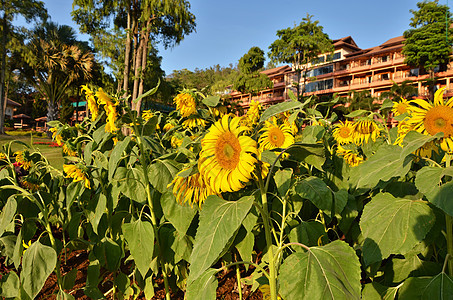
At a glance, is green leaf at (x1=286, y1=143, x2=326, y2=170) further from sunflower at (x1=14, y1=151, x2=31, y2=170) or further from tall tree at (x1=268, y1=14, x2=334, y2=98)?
tall tree at (x1=268, y1=14, x2=334, y2=98)

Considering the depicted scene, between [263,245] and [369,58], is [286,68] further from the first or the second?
[263,245]

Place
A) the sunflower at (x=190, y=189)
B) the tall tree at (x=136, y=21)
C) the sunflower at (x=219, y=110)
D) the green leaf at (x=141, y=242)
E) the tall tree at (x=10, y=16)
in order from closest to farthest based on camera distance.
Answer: the sunflower at (x=190, y=189), the green leaf at (x=141, y=242), the sunflower at (x=219, y=110), the tall tree at (x=136, y=21), the tall tree at (x=10, y=16)

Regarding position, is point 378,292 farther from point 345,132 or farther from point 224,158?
point 345,132

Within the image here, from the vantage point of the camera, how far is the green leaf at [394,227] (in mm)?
914

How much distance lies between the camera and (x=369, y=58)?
3288 centimetres

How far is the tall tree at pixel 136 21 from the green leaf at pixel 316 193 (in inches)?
397

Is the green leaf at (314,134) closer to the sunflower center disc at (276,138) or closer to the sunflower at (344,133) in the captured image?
the sunflower center disc at (276,138)

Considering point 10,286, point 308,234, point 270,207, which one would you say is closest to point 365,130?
point 270,207

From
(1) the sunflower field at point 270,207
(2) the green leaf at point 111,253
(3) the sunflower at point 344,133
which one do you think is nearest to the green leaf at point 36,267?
(1) the sunflower field at point 270,207

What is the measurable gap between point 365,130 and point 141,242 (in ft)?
5.60

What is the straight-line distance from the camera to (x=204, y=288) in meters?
1.03

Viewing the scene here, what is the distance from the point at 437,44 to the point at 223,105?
1187 inches

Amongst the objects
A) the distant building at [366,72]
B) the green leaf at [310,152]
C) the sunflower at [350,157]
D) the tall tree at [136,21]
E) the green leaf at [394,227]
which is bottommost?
the green leaf at [394,227]

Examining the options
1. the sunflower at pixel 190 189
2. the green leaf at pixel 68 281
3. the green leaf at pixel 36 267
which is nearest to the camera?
the sunflower at pixel 190 189
